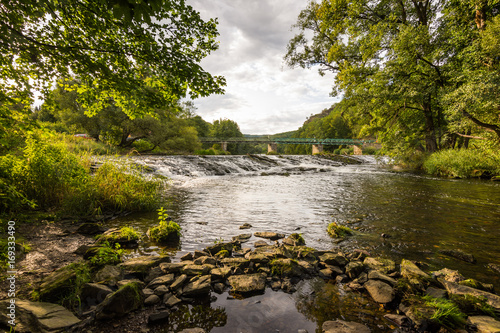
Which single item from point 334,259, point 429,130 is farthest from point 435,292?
point 429,130

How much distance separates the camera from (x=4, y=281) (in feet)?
8.72

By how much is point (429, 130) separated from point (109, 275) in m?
23.4

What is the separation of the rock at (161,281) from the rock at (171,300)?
0.26 meters

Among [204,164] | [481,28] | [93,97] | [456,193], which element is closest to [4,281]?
[93,97]

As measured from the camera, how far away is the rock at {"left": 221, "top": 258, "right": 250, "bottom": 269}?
350cm

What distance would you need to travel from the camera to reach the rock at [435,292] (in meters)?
2.61

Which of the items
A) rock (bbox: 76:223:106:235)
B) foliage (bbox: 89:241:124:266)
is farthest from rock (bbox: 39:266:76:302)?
rock (bbox: 76:223:106:235)

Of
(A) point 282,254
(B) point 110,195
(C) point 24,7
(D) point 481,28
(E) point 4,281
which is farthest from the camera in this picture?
(D) point 481,28

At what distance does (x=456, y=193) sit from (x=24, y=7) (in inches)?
608

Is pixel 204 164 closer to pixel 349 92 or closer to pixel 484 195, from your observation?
pixel 349 92

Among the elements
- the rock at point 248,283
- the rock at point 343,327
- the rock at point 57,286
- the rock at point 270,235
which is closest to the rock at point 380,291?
the rock at point 343,327

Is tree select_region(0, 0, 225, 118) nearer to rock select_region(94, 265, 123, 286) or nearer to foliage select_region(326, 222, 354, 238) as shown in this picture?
rock select_region(94, 265, 123, 286)

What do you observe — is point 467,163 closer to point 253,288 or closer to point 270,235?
point 270,235

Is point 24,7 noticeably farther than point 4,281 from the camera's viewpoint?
Yes
